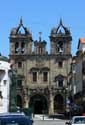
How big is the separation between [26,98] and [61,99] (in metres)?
7.20

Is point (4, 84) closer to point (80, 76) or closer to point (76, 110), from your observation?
point (76, 110)

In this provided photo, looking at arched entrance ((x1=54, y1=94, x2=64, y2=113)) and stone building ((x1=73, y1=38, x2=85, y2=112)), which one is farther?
arched entrance ((x1=54, y1=94, x2=64, y2=113))

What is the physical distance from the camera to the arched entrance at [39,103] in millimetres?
105688

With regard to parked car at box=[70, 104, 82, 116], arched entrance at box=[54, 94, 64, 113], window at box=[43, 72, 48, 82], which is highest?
window at box=[43, 72, 48, 82]

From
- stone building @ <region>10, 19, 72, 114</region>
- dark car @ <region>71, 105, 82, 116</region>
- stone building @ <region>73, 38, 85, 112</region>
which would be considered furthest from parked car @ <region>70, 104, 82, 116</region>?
stone building @ <region>10, 19, 72, 114</region>

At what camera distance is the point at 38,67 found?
107 m

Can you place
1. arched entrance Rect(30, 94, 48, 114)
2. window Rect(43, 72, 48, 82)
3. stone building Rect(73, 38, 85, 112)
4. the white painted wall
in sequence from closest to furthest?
the white painted wall → stone building Rect(73, 38, 85, 112) → arched entrance Rect(30, 94, 48, 114) → window Rect(43, 72, 48, 82)

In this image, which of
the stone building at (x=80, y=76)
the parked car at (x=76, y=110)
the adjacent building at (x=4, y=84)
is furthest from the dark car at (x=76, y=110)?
the adjacent building at (x=4, y=84)

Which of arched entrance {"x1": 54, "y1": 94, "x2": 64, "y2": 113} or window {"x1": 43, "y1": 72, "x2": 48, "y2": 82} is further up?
window {"x1": 43, "y1": 72, "x2": 48, "y2": 82}

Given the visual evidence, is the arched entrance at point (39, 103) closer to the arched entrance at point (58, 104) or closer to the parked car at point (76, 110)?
the arched entrance at point (58, 104)

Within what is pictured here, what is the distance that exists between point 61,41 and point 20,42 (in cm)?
855

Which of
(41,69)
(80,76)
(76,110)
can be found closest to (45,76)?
(41,69)

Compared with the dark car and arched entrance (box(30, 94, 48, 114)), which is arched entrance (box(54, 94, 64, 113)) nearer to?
arched entrance (box(30, 94, 48, 114))

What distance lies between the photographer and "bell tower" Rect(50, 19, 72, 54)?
105375 millimetres
